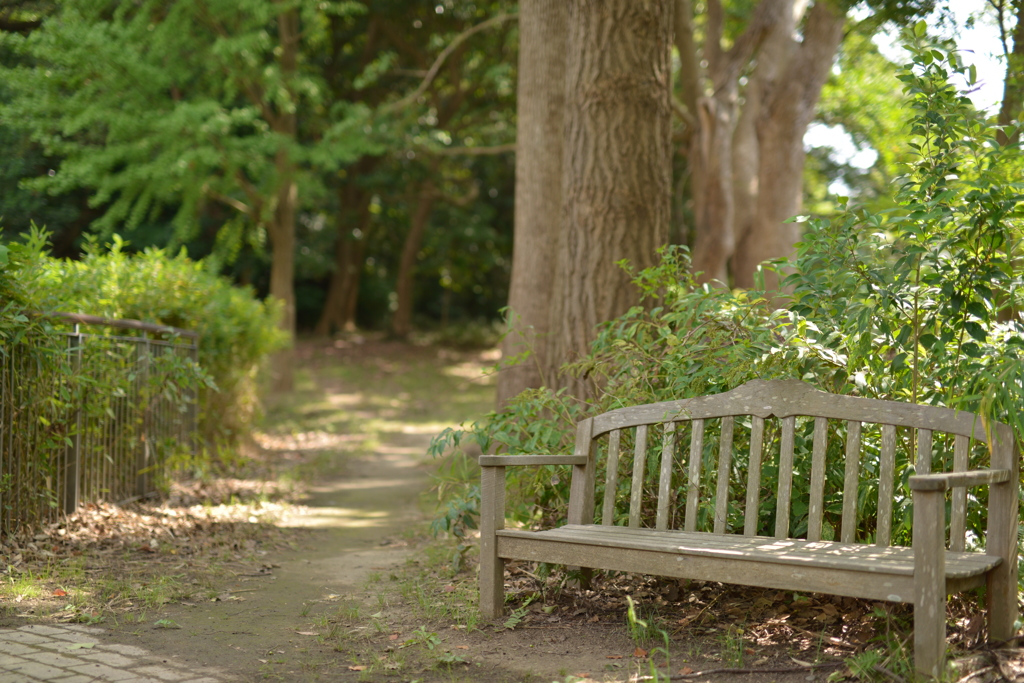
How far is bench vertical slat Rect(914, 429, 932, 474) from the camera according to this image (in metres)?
3.49

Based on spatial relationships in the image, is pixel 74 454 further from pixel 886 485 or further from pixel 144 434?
pixel 886 485

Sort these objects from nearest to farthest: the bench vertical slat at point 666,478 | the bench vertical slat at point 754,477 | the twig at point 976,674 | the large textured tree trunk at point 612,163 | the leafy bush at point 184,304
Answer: the twig at point 976,674 → the bench vertical slat at point 754,477 → the bench vertical slat at point 666,478 → the leafy bush at point 184,304 → the large textured tree trunk at point 612,163

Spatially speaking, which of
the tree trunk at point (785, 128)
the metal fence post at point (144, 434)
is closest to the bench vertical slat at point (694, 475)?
the metal fence post at point (144, 434)

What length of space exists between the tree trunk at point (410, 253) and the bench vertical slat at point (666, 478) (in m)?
21.0

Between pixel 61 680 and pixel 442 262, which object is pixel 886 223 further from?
pixel 442 262

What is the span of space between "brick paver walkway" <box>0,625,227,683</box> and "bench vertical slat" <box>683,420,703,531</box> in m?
2.24

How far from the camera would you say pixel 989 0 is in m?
5.39

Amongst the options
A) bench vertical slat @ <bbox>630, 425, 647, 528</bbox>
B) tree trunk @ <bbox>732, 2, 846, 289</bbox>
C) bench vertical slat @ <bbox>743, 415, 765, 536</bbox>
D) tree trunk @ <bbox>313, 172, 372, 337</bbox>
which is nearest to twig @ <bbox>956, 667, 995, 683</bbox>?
bench vertical slat @ <bbox>743, 415, 765, 536</bbox>

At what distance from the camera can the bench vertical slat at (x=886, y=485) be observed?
139 inches

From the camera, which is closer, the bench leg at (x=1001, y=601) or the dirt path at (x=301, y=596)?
the bench leg at (x=1001, y=601)

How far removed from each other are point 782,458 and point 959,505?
73cm

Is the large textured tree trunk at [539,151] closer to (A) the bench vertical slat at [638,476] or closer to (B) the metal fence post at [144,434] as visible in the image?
(B) the metal fence post at [144,434]

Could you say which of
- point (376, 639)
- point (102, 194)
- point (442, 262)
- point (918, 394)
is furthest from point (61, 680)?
point (442, 262)

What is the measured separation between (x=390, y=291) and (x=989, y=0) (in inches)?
1092
